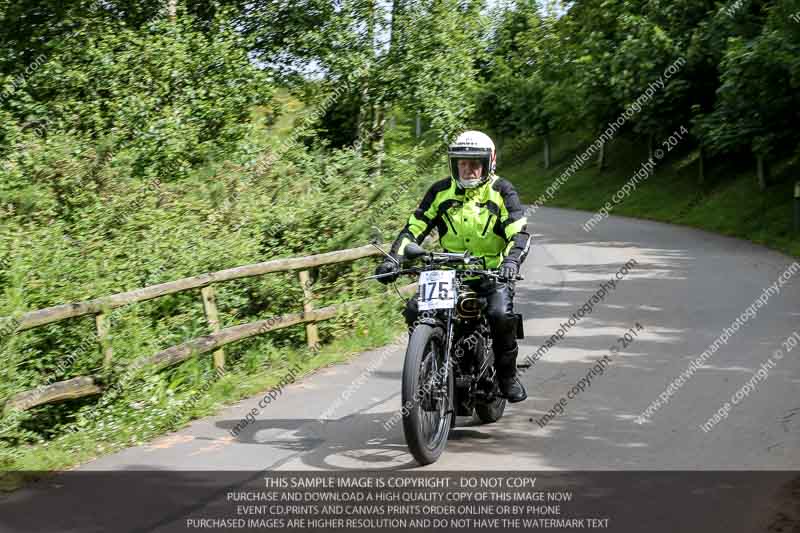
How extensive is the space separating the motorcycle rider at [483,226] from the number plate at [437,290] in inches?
10.3

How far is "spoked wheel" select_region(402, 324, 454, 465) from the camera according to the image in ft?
20.6

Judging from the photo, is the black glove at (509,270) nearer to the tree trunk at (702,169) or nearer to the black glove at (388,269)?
the black glove at (388,269)

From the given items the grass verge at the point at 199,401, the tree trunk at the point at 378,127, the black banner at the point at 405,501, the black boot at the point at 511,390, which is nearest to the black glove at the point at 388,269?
the black boot at the point at 511,390

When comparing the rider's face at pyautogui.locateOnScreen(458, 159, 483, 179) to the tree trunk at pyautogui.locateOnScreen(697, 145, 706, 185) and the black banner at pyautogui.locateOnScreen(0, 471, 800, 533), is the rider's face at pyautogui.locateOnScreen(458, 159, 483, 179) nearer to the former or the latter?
the black banner at pyautogui.locateOnScreen(0, 471, 800, 533)

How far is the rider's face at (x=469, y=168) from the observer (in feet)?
23.6

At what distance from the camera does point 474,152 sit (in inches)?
279

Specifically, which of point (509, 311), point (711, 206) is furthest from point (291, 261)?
point (711, 206)

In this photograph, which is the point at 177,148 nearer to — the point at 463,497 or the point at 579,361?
the point at 579,361

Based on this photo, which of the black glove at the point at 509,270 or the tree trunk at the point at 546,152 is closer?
the black glove at the point at 509,270

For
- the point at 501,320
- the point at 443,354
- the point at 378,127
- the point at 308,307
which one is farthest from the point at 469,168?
the point at 378,127

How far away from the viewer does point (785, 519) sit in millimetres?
5543

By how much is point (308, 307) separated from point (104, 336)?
11.7ft

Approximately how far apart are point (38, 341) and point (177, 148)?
8030 millimetres

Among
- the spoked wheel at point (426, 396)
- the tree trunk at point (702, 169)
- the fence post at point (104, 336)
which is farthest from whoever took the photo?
the tree trunk at point (702, 169)
